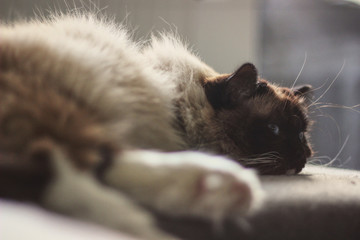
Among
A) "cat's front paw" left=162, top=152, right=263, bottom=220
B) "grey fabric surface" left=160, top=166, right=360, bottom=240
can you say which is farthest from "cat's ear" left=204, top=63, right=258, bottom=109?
"cat's front paw" left=162, top=152, right=263, bottom=220

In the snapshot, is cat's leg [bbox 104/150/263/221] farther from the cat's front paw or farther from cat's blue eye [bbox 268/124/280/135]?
cat's blue eye [bbox 268/124/280/135]

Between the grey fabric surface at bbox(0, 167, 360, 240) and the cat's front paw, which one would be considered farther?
the cat's front paw

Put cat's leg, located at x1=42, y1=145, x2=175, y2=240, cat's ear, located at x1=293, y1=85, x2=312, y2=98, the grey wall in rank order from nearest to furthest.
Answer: cat's leg, located at x1=42, y1=145, x2=175, y2=240
cat's ear, located at x1=293, y1=85, x2=312, y2=98
the grey wall

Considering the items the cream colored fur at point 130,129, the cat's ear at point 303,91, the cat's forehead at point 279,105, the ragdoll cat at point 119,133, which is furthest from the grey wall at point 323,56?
the cream colored fur at point 130,129

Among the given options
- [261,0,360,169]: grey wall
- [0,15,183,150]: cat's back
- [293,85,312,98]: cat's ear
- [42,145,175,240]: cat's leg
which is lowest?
[42,145,175,240]: cat's leg

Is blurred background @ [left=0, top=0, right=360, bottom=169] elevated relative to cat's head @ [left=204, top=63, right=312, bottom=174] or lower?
elevated

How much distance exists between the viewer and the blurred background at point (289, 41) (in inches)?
113

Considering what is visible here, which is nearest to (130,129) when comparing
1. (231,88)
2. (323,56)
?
(231,88)

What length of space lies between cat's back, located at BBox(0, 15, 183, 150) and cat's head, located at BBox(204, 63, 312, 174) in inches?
9.5

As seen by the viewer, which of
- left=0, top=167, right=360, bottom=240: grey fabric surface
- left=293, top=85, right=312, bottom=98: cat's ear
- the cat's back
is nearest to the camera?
left=0, top=167, right=360, bottom=240: grey fabric surface

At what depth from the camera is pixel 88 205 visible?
0.66 meters

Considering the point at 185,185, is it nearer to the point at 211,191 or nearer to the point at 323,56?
the point at 211,191

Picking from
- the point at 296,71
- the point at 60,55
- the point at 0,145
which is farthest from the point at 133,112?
the point at 296,71

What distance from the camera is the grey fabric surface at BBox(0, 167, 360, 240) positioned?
522mm
